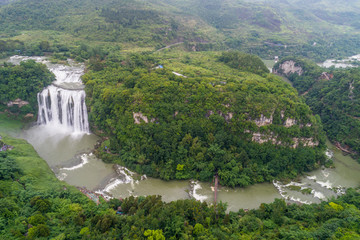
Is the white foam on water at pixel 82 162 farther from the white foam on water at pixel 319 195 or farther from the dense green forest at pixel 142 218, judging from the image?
the white foam on water at pixel 319 195

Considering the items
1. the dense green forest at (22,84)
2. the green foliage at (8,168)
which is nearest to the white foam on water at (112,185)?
the green foliage at (8,168)

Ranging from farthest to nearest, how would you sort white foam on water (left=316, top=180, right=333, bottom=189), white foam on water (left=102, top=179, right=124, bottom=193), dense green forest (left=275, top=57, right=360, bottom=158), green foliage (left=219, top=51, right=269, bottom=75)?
green foliage (left=219, top=51, right=269, bottom=75)
dense green forest (left=275, top=57, right=360, bottom=158)
white foam on water (left=316, top=180, right=333, bottom=189)
white foam on water (left=102, top=179, right=124, bottom=193)

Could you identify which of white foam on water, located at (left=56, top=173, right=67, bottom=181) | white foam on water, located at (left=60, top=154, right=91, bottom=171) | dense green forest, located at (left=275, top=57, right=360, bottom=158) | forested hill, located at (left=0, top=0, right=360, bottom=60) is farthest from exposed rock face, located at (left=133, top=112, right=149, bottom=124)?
forested hill, located at (left=0, top=0, right=360, bottom=60)

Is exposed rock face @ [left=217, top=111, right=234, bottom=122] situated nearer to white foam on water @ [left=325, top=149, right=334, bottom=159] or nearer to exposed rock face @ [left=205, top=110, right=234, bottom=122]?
exposed rock face @ [left=205, top=110, right=234, bottom=122]

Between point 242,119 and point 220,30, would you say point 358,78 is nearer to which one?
point 242,119

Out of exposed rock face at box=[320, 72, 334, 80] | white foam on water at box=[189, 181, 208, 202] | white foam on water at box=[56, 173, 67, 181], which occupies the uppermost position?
exposed rock face at box=[320, 72, 334, 80]
